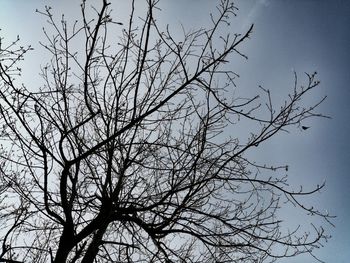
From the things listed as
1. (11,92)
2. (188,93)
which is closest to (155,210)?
(188,93)

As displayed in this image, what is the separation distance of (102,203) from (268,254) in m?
2.29

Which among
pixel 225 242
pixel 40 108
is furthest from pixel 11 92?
pixel 225 242

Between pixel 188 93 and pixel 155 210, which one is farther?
pixel 155 210

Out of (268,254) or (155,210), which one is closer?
(268,254)

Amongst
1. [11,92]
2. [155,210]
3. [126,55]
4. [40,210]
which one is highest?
[126,55]

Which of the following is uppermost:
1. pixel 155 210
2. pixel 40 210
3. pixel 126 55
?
pixel 126 55

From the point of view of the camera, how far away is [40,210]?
4.37m

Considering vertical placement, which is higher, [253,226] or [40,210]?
[253,226]

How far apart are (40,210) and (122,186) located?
117 cm

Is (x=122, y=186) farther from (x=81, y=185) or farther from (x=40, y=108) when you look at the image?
(x=40, y=108)

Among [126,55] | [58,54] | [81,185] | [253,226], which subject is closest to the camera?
[126,55]

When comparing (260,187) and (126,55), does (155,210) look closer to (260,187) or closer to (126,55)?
(260,187)

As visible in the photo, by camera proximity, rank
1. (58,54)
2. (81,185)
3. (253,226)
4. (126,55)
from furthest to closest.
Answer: (81,185) → (253,226) → (58,54) → (126,55)

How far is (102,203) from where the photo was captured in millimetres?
4344
